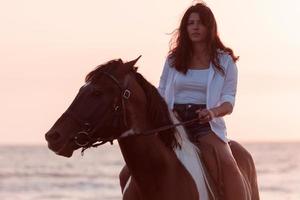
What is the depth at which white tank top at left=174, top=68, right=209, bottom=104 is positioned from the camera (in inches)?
329

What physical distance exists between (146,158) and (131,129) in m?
0.29

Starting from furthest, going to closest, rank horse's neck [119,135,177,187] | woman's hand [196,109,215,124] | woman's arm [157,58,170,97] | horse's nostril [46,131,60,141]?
woman's arm [157,58,170,97], woman's hand [196,109,215,124], horse's neck [119,135,177,187], horse's nostril [46,131,60,141]

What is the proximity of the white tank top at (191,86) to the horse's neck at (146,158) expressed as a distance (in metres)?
0.70

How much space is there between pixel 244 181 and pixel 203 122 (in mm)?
758

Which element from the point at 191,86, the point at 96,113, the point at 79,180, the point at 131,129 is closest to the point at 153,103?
the point at 131,129

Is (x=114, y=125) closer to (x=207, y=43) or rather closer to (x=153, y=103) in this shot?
(x=153, y=103)

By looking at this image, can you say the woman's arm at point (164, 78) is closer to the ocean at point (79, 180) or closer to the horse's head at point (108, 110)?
the horse's head at point (108, 110)

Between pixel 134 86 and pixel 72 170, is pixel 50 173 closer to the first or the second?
pixel 72 170

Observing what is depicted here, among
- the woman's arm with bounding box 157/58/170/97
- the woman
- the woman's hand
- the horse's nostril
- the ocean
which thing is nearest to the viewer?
the horse's nostril

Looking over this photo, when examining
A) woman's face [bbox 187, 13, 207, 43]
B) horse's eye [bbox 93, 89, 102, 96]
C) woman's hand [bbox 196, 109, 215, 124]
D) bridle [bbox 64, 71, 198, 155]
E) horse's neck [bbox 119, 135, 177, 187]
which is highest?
woman's face [bbox 187, 13, 207, 43]

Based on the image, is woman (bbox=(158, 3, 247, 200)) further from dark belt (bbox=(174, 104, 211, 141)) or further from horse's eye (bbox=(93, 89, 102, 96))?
horse's eye (bbox=(93, 89, 102, 96))

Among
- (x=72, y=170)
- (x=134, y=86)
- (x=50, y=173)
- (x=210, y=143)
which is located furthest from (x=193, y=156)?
(x=72, y=170)

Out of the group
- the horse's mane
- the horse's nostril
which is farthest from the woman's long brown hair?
the horse's nostril

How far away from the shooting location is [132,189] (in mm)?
7902
